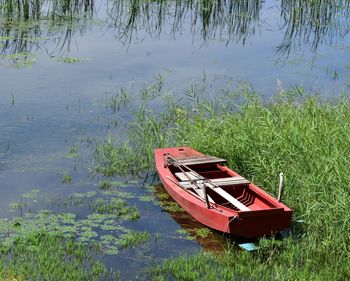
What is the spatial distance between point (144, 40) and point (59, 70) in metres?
2.80

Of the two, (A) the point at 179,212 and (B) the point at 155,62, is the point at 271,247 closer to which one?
(A) the point at 179,212

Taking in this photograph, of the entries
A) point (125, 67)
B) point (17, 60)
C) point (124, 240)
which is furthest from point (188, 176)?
point (17, 60)

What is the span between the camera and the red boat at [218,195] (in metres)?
6.79

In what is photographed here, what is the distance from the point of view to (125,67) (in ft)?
43.5

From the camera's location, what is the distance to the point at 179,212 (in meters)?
7.88

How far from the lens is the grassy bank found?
638 cm

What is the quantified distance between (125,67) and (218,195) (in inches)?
233

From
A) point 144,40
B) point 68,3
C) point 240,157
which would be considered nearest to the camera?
point 240,157

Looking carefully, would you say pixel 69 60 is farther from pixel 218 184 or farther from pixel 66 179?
pixel 218 184

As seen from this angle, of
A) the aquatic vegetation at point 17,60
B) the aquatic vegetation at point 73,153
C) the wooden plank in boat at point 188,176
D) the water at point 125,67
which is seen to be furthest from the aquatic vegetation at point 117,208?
the aquatic vegetation at point 17,60

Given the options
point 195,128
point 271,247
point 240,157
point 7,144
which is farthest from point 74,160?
point 271,247

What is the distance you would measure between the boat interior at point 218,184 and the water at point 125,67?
492 mm

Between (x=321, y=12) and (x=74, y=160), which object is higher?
(x=321, y=12)

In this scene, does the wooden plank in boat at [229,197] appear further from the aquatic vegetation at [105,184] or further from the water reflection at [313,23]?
the water reflection at [313,23]
